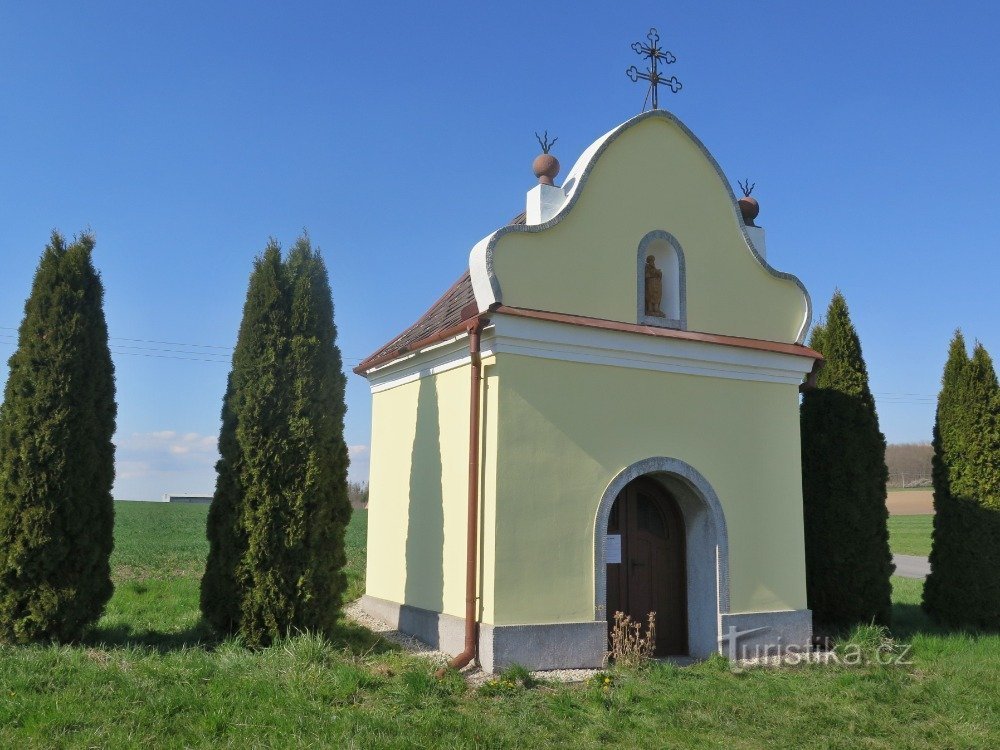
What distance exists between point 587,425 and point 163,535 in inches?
959

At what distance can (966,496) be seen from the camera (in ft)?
37.7

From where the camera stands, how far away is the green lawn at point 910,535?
29384mm

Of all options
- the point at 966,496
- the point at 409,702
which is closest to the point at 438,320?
the point at 409,702

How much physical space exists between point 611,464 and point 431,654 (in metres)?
2.78

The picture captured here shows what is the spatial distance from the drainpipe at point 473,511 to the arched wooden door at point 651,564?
70.1 inches

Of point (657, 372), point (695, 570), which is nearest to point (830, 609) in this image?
point (695, 570)

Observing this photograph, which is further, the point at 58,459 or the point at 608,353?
the point at 608,353

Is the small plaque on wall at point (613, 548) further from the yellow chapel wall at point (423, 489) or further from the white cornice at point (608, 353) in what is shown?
the white cornice at point (608, 353)

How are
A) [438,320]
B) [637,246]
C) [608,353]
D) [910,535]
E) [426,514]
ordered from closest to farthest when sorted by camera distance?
[608,353], [637,246], [426,514], [438,320], [910,535]

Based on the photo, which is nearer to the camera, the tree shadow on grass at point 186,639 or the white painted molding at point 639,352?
the tree shadow on grass at point 186,639

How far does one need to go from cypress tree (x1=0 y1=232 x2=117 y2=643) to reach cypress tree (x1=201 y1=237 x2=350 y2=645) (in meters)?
1.18

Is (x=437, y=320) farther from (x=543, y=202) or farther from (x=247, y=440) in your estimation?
(x=247, y=440)

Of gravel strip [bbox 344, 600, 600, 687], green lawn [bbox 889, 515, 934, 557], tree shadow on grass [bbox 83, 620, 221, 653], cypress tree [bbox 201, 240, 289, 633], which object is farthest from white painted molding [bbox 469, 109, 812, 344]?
green lawn [bbox 889, 515, 934, 557]

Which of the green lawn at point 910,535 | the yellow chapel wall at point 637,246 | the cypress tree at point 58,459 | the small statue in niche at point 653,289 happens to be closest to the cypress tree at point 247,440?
the cypress tree at point 58,459
